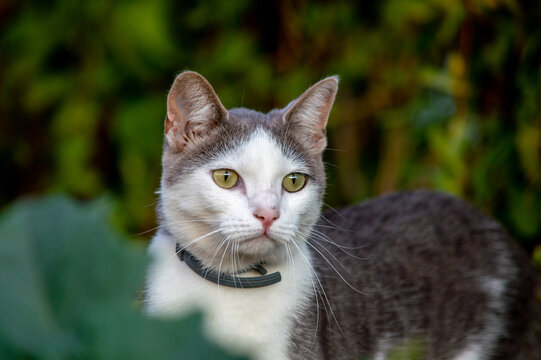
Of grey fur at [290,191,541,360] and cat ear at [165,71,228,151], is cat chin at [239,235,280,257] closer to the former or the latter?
grey fur at [290,191,541,360]

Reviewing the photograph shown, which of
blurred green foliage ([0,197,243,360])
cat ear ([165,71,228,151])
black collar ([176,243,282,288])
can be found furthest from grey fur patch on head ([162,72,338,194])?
blurred green foliage ([0,197,243,360])

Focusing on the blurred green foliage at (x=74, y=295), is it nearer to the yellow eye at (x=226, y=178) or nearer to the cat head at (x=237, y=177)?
the cat head at (x=237, y=177)

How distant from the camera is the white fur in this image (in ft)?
5.73

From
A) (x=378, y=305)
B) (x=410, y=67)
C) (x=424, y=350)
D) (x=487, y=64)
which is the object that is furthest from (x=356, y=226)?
(x=410, y=67)

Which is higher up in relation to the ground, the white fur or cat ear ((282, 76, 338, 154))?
cat ear ((282, 76, 338, 154))

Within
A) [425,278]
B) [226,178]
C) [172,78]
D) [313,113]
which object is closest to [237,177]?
[226,178]

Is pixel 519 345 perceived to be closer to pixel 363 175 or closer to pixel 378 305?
pixel 378 305

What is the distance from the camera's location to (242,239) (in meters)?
1.74

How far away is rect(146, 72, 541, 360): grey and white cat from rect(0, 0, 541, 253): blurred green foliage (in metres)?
0.95

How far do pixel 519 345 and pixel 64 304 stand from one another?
2248 mm

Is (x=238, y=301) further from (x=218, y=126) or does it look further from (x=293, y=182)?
(x=218, y=126)

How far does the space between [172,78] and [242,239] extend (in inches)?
96.4

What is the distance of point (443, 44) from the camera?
315 cm

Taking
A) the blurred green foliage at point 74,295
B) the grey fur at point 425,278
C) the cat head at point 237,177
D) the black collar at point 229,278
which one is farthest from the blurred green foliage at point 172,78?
the blurred green foliage at point 74,295
